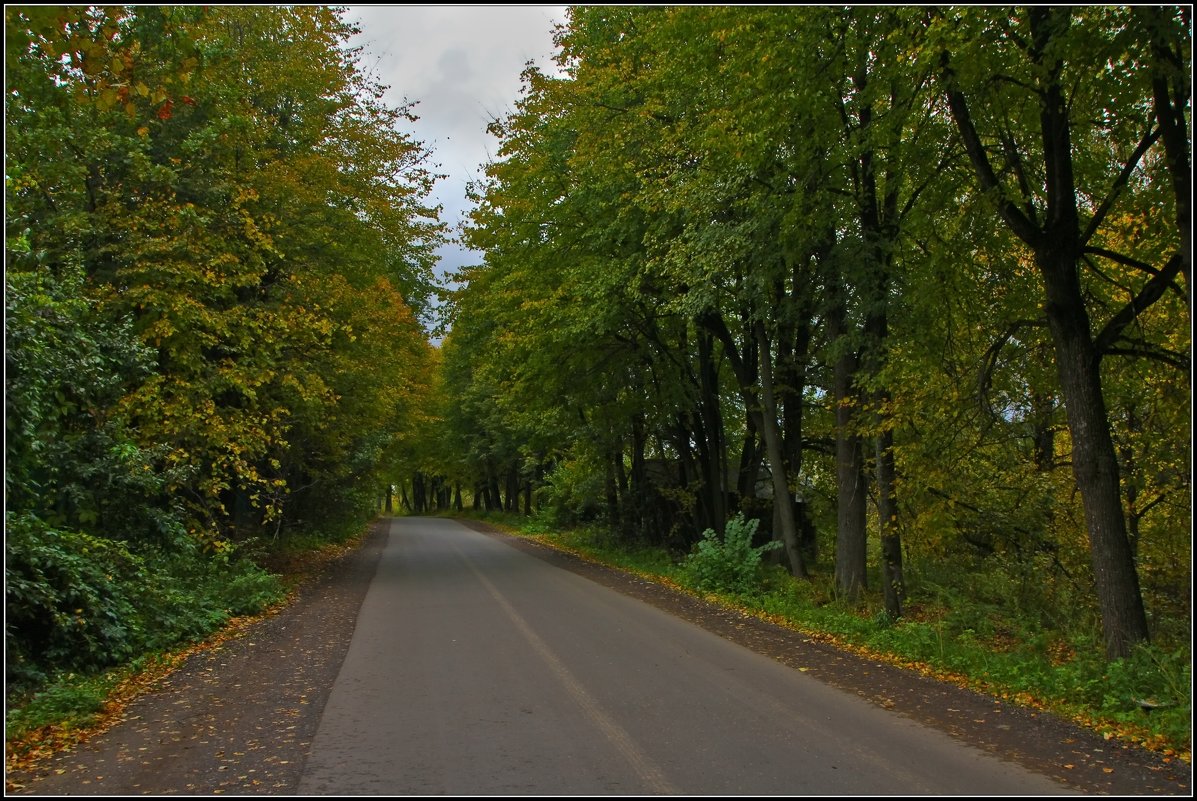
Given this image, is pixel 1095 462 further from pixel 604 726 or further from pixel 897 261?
pixel 604 726

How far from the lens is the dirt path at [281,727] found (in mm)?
5141

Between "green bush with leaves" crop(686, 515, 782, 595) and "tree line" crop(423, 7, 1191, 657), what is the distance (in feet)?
4.42

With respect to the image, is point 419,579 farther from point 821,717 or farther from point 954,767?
point 954,767

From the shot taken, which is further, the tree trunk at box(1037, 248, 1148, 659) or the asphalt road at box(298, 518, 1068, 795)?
the tree trunk at box(1037, 248, 1148, 659)

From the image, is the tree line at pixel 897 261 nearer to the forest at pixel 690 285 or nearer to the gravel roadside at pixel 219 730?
the forest at pixel 690 285

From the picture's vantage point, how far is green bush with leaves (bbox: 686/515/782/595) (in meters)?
15.0

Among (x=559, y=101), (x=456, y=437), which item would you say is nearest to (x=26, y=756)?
(x=559, y=101)

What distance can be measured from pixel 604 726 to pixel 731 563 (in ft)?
31.3

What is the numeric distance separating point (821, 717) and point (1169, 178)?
6.93 meters

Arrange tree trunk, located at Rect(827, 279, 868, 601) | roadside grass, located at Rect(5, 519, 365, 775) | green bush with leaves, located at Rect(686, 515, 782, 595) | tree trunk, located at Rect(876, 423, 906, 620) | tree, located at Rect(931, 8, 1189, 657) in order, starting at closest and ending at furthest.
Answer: roadside grass, located at Rect(5, 519, 365, 775) → tree, located at Rect(931, 8, 1189, 657) → tree trunk, located at Rect(876, 423, 906, 620) → tree trunk, located at Rect(827, 279, 868, 601) → green bush with leaves, located at Rect(686, 515, 782, 595)

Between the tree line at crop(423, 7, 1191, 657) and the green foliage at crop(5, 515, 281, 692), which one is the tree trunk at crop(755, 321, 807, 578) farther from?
the green foliage at crop(5, 515, 281, 692)

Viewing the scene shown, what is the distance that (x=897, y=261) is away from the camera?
12.2m

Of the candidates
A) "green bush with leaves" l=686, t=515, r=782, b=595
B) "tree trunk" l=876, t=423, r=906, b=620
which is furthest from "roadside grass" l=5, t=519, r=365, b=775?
"tree trunk" l=876, t=423, r=906, b=620

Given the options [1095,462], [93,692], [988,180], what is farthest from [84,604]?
[988,180]
